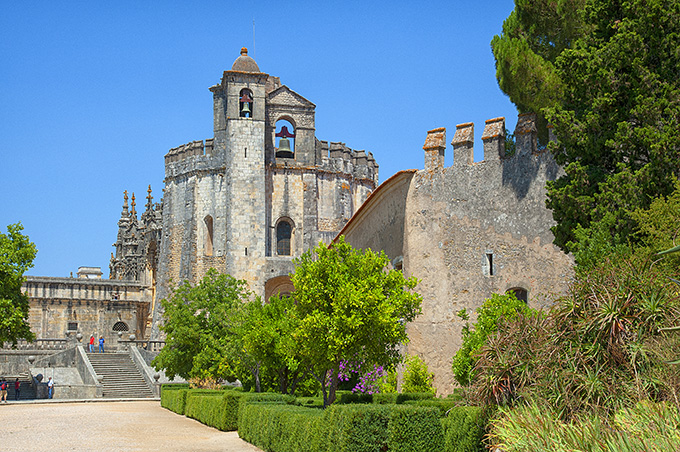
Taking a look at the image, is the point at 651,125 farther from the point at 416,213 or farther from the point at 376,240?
the point at 376,240

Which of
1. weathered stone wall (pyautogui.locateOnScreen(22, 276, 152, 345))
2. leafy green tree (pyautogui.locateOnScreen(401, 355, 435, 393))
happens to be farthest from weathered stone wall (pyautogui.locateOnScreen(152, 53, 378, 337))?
leafy green tree (pyautogui.locateOnScreen(401, 355, 435, 393))

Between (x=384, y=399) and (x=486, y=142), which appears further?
(x=486, y=142)

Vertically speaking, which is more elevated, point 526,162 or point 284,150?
point 284,150

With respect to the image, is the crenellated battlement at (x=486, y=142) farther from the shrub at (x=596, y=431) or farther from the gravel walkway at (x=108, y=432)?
the shrub at (x=596, y=431)

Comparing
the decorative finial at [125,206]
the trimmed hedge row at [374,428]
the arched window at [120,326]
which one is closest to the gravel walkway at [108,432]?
the trimmed hedge row at [374,428]

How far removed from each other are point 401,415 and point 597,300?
3.95 m

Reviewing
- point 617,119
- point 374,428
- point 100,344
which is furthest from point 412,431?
point 100,344

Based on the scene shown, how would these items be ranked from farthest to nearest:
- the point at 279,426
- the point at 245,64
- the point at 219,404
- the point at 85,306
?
1. the point at 85,306
2. the point at 245,64
3. the point at 219,404
4. the point at 279,426

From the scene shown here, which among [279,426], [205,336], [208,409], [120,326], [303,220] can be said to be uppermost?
[303,220]

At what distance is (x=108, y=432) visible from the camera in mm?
19891

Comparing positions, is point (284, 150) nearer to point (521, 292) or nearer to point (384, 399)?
point (521, 292)

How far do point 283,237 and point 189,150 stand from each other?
28.9 ft

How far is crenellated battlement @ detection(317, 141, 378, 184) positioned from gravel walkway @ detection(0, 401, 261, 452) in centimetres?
2639

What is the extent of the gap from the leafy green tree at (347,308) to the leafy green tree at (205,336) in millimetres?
8985
